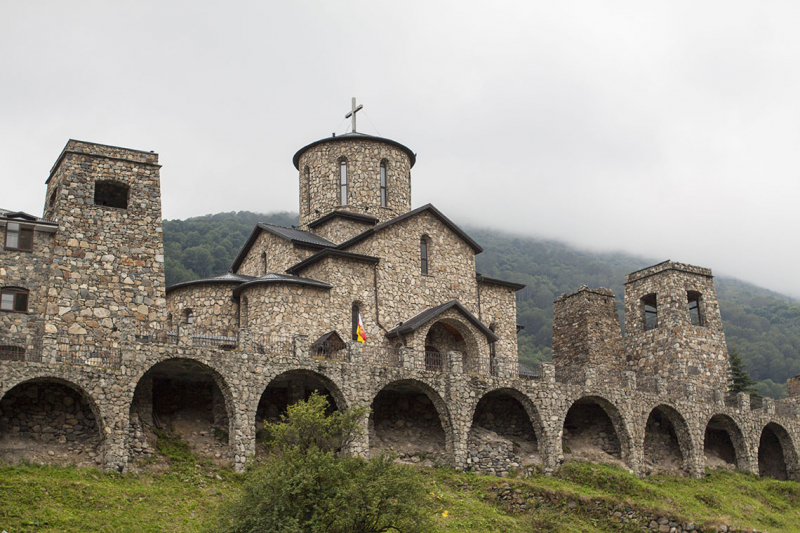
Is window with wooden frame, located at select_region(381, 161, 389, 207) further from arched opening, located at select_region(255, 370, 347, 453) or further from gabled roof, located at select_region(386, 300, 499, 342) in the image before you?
arched opening, located at select_region(255, 370, 347, 453)

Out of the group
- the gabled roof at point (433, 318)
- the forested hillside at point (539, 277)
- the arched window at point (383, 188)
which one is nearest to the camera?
the gabled roof at point (433, 318)

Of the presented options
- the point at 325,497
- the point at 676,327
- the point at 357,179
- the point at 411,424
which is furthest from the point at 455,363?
the point at 676,327

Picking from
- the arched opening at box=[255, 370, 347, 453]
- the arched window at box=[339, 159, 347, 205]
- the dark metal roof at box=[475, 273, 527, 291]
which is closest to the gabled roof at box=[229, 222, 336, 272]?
the arched window at box=[339, 159, 347, 205]

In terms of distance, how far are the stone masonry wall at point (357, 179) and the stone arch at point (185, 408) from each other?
43.9 ft

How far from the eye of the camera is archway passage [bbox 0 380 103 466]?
24.2 meters

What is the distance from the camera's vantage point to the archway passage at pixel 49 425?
79.4 ft

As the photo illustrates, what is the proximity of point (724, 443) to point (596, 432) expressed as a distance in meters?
9.47

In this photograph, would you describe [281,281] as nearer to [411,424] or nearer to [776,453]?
[411,424]

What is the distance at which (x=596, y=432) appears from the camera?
36.2 metres

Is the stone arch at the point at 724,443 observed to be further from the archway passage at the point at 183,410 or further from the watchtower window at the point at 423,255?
the archway passage at the point at 183,410

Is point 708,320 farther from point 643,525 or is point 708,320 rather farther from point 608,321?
point 643,525

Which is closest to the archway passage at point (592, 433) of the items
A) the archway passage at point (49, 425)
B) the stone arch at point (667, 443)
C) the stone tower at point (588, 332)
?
the stone arch at point (667, 443)

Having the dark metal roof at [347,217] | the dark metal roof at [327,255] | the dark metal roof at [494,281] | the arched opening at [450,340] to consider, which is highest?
the dark metal roof at [347,217]

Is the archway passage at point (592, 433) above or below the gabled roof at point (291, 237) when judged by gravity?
below
